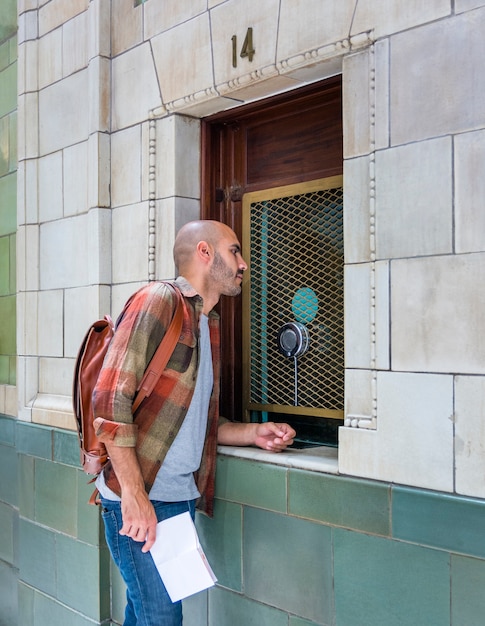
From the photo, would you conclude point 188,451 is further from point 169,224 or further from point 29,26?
point 29,26

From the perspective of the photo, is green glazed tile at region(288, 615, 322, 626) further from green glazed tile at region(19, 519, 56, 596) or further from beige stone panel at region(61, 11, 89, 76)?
beige stone panel at region(61, 11, 89, 76)

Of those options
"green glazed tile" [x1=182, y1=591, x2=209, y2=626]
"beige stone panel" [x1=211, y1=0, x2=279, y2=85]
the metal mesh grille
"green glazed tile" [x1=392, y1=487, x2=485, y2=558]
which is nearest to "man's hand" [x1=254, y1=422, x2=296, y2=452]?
the metal mesh grille

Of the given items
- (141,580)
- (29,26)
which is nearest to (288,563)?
(141,580)

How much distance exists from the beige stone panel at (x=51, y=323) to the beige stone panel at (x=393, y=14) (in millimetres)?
2561

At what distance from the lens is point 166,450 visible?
2953mm

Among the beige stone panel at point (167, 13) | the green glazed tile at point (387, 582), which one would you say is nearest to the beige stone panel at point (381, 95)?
the beige stone panel at point (167, 13)

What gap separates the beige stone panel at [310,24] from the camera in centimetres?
299

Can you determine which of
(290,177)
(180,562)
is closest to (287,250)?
(290,177)

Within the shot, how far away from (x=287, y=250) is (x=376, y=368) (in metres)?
0.99

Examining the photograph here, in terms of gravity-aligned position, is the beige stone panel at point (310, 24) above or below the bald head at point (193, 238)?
above

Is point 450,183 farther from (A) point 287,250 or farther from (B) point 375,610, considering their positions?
(B) point 375,610

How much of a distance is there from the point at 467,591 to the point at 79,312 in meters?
2.78

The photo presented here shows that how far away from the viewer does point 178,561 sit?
2.86 m

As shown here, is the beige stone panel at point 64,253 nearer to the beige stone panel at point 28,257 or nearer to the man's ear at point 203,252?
the beige stone panel at point 28,257
